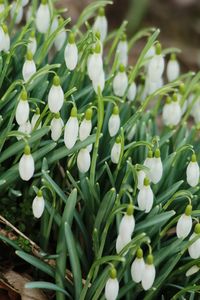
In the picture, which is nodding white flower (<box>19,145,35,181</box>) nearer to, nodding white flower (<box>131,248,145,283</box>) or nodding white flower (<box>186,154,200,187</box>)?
nodding white flower (<box>131,248,145,283</box>)

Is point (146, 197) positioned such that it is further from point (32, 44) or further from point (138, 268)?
point (32, 44)

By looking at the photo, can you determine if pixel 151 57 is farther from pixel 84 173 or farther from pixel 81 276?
pixel 81 276

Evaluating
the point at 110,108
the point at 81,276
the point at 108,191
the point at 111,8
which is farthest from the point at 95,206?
the point at 111,8

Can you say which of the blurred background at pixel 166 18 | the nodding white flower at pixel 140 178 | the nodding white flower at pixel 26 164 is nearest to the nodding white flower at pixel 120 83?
the nodding white flower at pixel 140 178

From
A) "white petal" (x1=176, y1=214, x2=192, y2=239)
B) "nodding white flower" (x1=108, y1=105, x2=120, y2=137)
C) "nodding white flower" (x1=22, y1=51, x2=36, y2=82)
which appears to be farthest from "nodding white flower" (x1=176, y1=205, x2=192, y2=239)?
"nodding white flower" (x1=22, y1=51, x2=36, y2=82)

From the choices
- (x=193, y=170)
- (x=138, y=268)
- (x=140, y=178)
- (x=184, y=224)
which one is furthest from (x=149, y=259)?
(x=193, y=170)

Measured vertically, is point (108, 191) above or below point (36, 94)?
below
